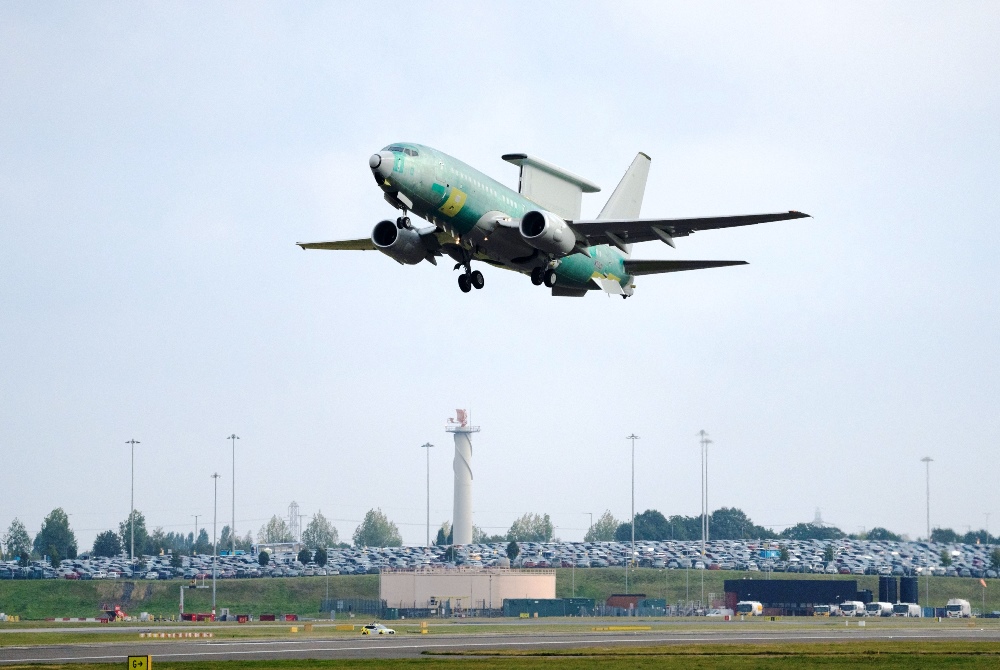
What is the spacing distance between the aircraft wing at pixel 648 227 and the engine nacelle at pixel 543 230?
6.51 feet

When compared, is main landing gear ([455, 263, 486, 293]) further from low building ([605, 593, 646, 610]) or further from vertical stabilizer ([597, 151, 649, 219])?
low building ([605, 593, 646, 610])

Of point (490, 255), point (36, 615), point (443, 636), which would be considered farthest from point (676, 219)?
point (36, 615)

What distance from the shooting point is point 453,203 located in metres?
58.9

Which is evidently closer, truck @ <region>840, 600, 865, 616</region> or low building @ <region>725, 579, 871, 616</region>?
truck @ <region>840, 600, 865, 616</region>

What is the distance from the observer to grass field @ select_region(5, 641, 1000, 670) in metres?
63.8

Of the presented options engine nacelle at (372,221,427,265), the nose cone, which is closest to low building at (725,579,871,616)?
engine nacelle at (372,221,427,265)

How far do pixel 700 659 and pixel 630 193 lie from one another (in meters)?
30.4

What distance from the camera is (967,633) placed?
101688 mm

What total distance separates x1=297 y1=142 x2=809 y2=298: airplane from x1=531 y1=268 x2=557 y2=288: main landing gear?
0.08 meters

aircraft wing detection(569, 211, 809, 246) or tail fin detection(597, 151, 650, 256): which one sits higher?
tail fin detection(597, 151, 650, 256)

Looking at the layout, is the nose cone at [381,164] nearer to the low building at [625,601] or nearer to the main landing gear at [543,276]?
the main landing gear at [543,276]

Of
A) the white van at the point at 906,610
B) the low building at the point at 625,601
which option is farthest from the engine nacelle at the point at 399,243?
the white van at the point at 906,610

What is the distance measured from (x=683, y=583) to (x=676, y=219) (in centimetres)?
14646

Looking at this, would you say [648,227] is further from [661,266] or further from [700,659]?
[700,659]
